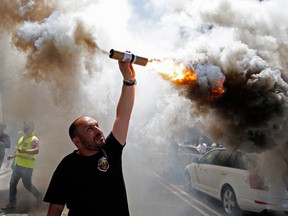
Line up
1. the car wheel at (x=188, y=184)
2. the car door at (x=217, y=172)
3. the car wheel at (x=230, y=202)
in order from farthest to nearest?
the car wheel at (x=188, y=184)
the car door at (x=217, y=172)
the car wheel at (x=230, y=202)

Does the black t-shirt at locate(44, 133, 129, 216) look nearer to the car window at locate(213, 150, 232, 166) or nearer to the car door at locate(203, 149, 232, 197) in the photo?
the car door at locate(203, 149, 232, 197)

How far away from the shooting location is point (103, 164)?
7.47ft

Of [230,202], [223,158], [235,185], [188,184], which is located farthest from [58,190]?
[188,184]

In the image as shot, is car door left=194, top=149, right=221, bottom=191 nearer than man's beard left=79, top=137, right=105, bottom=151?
No

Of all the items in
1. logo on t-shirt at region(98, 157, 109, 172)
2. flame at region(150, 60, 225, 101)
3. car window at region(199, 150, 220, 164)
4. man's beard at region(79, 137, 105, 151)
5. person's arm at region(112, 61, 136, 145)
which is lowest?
car window at region(199, 150, 220, 164)

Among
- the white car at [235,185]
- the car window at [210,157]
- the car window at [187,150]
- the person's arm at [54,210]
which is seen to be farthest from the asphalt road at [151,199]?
the person's arm at [54,210]

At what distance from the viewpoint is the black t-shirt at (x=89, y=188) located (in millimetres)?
2225

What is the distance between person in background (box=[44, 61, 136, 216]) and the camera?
2227 millimetres

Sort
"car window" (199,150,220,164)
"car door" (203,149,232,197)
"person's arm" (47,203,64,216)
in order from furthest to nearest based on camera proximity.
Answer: "car window" (199,150,220,164) < "car door" (203,149,232,197) < "person's arm" (47,203,64,216)

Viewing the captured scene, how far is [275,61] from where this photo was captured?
6.96 metres

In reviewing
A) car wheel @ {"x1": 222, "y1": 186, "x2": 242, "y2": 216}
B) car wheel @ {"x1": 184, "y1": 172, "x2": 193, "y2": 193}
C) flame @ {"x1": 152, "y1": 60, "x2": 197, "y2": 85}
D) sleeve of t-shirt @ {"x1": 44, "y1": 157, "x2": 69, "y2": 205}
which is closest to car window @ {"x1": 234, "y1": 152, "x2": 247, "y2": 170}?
car wheel @ {"x1": 222, "y1": 186, "x2": 242, "y2": 216}

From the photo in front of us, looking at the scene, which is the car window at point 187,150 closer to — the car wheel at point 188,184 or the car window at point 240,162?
the car wheel at point 188,184

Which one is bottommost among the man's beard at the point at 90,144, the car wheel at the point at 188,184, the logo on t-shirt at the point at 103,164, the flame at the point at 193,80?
the car wheel at the point at 188,184

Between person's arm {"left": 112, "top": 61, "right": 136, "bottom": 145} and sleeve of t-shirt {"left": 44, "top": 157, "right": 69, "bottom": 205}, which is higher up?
person's arm {"left": 112, "top": 61, "right": 136, "bottom": 145}
